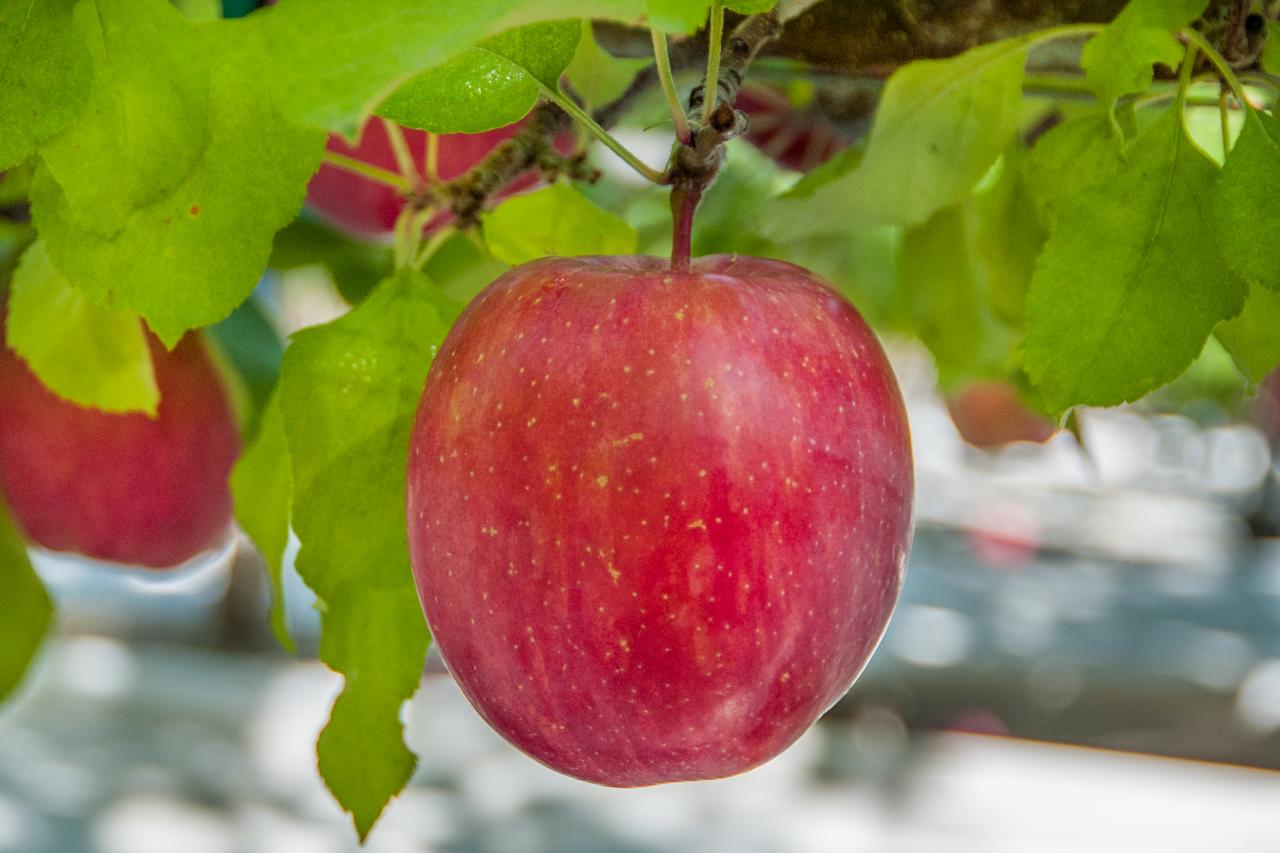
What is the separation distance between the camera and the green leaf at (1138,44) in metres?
0.31

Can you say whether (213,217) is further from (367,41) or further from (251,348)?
(251,348)

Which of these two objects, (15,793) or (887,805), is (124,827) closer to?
(15,793)

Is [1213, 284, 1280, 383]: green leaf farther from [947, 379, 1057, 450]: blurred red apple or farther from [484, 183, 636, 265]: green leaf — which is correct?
[947, 379, 1057, 450]: blurred red apple

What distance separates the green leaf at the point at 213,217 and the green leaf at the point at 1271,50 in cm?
27

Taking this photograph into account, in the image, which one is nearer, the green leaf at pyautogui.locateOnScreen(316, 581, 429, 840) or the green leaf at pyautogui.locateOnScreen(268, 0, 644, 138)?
the green leaf at pyautogui.locateOnScreen(268, 0, 644, 138)

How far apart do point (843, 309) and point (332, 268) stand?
15.8 inches

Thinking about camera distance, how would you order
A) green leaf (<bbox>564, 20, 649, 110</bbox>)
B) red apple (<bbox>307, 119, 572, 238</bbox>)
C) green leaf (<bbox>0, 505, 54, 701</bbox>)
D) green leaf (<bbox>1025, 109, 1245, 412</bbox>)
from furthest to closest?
red apple (<bbox>307, 119, 572, 238</bbox>) → green leaf (<bbox>0, 505, 54, 701</bbox>) → green leaf (<bbox>564, 20, 649, 110</bbox>) → green leaf (<bbox>1025, 109, 1245, 412</bbox>)

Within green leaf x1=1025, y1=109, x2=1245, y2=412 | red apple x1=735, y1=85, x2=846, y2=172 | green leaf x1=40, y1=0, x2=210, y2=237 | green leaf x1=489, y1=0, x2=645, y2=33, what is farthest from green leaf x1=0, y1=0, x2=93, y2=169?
red apple x1=735, y1=85, x2=846, y2=172

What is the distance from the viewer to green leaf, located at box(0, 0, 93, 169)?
26 cm

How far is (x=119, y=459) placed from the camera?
2.29 feet

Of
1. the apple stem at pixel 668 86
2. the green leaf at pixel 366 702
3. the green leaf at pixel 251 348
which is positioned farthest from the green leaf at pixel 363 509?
the green leaf at pixel 251 348

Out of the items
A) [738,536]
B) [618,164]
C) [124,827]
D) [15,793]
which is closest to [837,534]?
[738,536]

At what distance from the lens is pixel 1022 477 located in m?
8.58

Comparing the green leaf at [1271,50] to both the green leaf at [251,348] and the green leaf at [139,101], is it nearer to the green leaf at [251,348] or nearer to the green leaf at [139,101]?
the green leaf at [139,101]
